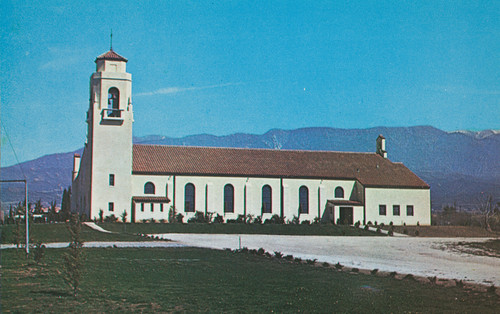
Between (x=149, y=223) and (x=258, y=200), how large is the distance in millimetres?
12749

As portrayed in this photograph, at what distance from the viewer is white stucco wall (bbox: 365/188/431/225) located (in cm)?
5859

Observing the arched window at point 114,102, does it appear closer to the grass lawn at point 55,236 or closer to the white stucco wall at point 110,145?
the white stucco wall at point 110,145

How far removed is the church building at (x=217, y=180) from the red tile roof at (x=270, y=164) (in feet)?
0.34

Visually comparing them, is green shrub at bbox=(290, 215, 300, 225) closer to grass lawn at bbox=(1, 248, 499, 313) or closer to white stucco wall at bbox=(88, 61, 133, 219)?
white stucco wall at bbox=(88, 61, 133, 219)

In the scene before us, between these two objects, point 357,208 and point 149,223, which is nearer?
point 149,223

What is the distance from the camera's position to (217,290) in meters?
15.3

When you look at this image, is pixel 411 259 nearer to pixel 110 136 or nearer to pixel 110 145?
pixel 110 145

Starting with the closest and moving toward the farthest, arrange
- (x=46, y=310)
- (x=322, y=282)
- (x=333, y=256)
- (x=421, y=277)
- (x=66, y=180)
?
(x=46, y=310) < (x=322, y=282) < (x=421, y=277) < (x=333, y=256) < (x=66, y=180)

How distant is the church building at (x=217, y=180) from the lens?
51.7m

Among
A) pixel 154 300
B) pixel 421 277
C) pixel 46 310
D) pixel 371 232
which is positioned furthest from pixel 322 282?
pixel 371 232

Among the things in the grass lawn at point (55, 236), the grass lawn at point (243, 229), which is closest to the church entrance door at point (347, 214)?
the grass lawn at point (243, 229)

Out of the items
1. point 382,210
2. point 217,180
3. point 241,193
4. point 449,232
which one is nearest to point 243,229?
point 241,193

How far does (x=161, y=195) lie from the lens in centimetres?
5375

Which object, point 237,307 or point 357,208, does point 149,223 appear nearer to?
point 357,208
